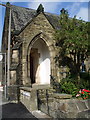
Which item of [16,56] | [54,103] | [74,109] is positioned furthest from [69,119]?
[16,56]

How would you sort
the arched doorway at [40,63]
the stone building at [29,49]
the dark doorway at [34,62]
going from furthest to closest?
1. the dark doorway at [34,62]
2. the arched doorway at [40,63]
3. the stone building at [29,49]

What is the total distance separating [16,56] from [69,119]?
6.95m

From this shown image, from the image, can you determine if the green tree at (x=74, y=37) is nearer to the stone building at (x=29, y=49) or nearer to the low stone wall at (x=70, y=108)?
the stone building at (x=29, y=49)

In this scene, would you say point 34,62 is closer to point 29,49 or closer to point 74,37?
point 29,49

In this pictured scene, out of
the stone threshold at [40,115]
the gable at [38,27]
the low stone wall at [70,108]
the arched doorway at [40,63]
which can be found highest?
the gable at [38,27]

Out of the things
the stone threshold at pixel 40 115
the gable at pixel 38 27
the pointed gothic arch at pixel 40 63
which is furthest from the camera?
the pointed gothic arch at pixel 40 63

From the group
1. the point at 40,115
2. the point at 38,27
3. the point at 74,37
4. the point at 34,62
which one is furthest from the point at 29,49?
the point at 40,115

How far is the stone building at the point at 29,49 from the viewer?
1012cm

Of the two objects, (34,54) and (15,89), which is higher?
(34,54)

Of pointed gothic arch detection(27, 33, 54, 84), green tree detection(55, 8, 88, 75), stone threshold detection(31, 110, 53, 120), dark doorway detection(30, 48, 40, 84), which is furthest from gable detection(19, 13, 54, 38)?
stone threshold detection(31, 110, 53, 120)

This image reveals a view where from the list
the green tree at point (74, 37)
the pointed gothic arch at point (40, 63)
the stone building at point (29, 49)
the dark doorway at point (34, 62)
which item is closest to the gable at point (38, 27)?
the stone building at point (29, 49)

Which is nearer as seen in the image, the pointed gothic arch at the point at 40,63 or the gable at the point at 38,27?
the gable at the point at 38,27

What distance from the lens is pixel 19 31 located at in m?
10.9

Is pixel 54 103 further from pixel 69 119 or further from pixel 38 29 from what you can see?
pixel 38 29
